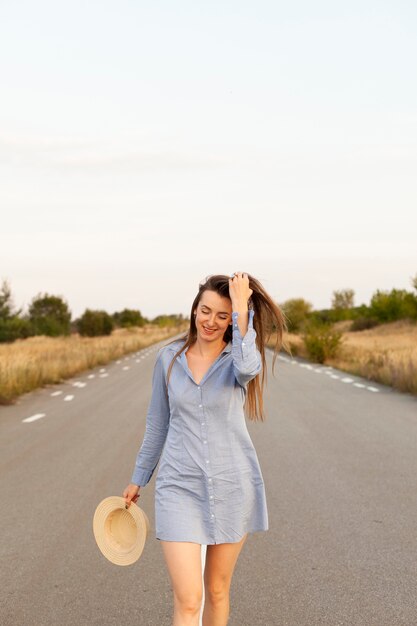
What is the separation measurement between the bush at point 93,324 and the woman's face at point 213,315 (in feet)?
306

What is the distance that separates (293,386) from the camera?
20.4 metres

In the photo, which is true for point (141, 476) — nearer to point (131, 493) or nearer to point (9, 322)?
point (131, 493)

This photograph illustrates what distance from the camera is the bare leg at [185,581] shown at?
3318mm

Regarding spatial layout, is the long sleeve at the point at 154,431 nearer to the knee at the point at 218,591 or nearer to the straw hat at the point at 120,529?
the straw hat at the point at 120,529

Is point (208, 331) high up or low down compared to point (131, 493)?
up

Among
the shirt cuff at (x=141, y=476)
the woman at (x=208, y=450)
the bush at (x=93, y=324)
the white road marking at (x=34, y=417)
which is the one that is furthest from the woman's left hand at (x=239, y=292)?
the bush at (x=93, y=324)

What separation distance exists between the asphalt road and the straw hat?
3.14ft

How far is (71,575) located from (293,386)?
15.3 metres

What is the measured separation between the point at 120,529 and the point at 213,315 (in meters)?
1.03

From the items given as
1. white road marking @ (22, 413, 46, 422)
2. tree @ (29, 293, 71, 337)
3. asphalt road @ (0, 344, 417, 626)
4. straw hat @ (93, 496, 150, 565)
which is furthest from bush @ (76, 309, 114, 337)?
straw hat @ (93, 496, 150, 565)

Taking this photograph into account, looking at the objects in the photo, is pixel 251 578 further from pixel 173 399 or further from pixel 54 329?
pixel 54 329

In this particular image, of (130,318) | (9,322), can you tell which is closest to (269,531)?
(9,322)

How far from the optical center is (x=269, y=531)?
6.54 metres

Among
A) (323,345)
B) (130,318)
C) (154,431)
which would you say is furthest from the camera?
(130,318)
